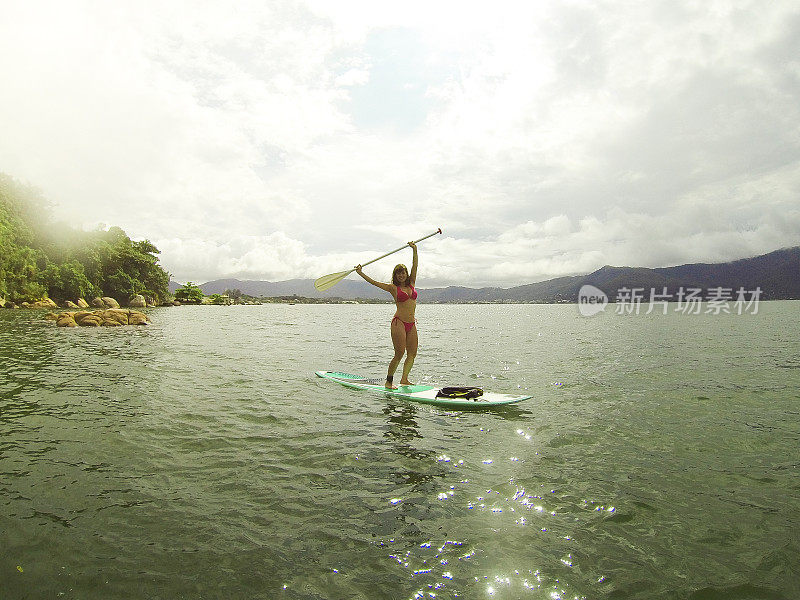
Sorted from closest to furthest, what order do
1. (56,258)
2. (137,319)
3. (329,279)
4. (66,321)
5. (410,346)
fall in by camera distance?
(410,346)
(329,279)
(66,321)
(137,319)
(56,258)

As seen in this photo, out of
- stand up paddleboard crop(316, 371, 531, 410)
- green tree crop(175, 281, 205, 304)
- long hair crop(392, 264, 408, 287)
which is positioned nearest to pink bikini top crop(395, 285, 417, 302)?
long hair crop(392, 264, 408, 287)

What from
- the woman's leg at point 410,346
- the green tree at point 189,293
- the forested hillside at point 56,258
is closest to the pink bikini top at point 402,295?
the woman's leg at point 410,346

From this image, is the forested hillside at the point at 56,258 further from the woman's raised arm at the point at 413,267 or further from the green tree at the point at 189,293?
the woman's raised arm at the point at 413,267

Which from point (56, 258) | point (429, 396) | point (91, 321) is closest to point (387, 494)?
point (429, 396)

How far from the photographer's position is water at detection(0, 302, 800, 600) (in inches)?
169

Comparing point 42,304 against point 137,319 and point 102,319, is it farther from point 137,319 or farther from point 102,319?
point 137,319

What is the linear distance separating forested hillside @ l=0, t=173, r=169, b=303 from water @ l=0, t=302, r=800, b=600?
66876 mm

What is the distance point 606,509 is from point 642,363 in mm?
17702

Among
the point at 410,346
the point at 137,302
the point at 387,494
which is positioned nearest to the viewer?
the point at 387,494

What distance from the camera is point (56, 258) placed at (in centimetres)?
7562

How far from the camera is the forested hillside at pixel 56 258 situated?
61.2 metres

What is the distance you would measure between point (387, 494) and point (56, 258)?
315ft

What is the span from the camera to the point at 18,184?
253 feet

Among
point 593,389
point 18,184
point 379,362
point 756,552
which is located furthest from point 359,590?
point 18,184
